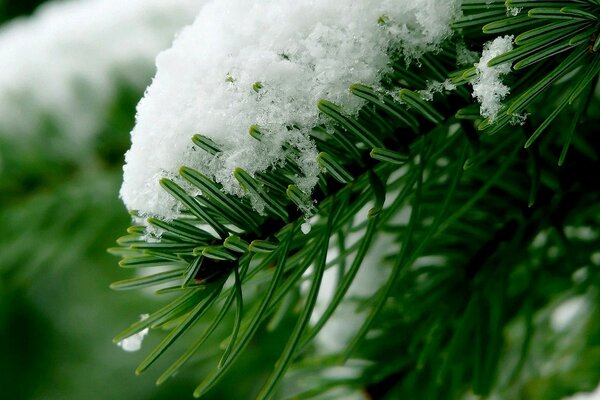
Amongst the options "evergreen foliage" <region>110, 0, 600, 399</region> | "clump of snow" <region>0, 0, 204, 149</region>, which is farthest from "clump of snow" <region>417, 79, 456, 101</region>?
"clump of snow" <region>0, 0, 204, 149</region>

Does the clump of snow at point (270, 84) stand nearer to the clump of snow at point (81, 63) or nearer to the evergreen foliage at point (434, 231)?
the evergreen foliage at point (434, 231)

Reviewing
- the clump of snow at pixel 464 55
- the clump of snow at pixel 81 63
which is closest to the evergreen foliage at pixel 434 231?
the clump of snow at pixel 464 55

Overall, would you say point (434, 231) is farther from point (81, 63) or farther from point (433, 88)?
point (81, 63)

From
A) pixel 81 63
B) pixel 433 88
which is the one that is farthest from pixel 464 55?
pixel 81 63

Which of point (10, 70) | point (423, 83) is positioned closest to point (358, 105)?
point (423, 83)

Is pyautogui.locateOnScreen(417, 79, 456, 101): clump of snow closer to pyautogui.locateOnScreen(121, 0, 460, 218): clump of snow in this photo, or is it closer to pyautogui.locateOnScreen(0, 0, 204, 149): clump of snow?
pyautogui.locateOnScreen(121, 0, 460, 218): clump of snow

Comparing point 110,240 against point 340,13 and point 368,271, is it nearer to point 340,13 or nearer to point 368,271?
point 368,271
